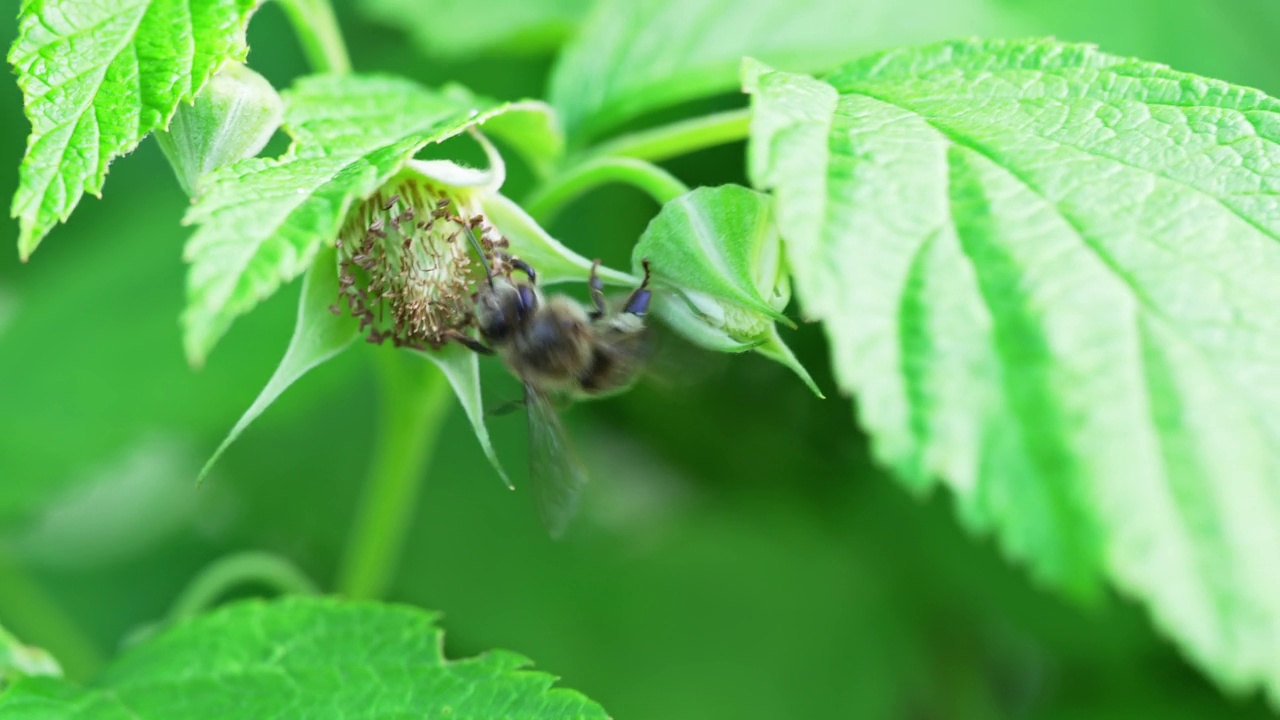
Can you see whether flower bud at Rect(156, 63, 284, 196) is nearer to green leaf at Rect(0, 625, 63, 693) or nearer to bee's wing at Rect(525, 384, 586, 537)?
bee's wing at Rect(525, 384, 586, 537)

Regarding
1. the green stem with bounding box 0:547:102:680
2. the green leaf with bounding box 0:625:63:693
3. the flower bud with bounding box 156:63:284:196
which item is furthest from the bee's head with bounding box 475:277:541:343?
the green stem with bounding box 0:547:102:680

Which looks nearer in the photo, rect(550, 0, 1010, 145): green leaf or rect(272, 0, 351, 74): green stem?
rect(272, 0, 351, 74): green stem

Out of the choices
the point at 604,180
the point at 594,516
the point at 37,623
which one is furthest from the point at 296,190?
the point at 594,516

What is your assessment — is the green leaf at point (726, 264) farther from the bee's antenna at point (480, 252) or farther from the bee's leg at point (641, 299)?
the bee's antenna at point (480, 252)

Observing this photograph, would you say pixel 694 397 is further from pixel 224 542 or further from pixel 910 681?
pixel 224 542

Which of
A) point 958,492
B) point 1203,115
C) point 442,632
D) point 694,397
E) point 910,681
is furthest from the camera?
point 910,681

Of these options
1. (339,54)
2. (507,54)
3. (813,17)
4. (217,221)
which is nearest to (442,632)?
(217,221)
